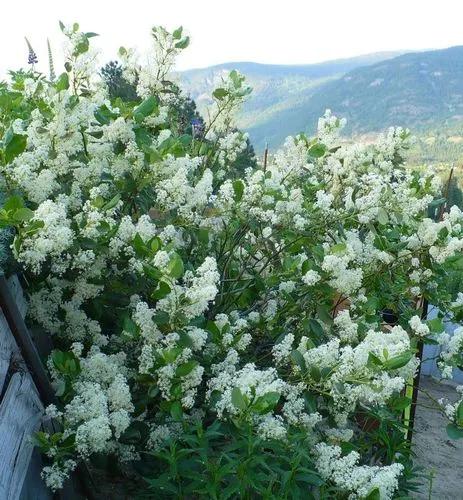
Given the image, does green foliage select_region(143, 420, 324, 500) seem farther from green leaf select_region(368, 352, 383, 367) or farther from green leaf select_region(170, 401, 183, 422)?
green leaf select_region(368, 352, 383, 367)

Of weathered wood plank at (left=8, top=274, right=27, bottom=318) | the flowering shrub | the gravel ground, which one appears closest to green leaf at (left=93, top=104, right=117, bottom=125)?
the flowering shrub

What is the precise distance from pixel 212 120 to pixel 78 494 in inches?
103

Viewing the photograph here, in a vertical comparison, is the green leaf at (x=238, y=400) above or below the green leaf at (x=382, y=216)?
below

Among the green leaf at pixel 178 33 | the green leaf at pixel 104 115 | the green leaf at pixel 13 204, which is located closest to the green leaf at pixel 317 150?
the green leaf at pixel 178 33

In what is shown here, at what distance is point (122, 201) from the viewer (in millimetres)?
3070

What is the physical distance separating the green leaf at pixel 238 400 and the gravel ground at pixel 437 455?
2.89 meters

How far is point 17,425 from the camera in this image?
2.03m

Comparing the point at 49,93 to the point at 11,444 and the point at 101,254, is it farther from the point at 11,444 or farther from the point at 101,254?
the point at 11,444

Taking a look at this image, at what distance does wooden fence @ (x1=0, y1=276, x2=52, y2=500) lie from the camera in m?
1.90

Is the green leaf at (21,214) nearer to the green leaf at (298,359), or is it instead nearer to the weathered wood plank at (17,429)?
the weathered wood plank at (17,429)

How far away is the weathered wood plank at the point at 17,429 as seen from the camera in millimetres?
1880

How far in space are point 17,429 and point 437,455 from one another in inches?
177

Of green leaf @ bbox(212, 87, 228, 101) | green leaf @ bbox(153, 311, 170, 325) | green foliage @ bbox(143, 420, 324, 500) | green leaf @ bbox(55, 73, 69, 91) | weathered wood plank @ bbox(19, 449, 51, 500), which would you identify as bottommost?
green foliage @ bbox(143, 420, 324, 500)

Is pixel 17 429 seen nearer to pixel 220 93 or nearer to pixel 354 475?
pixel 354 475
